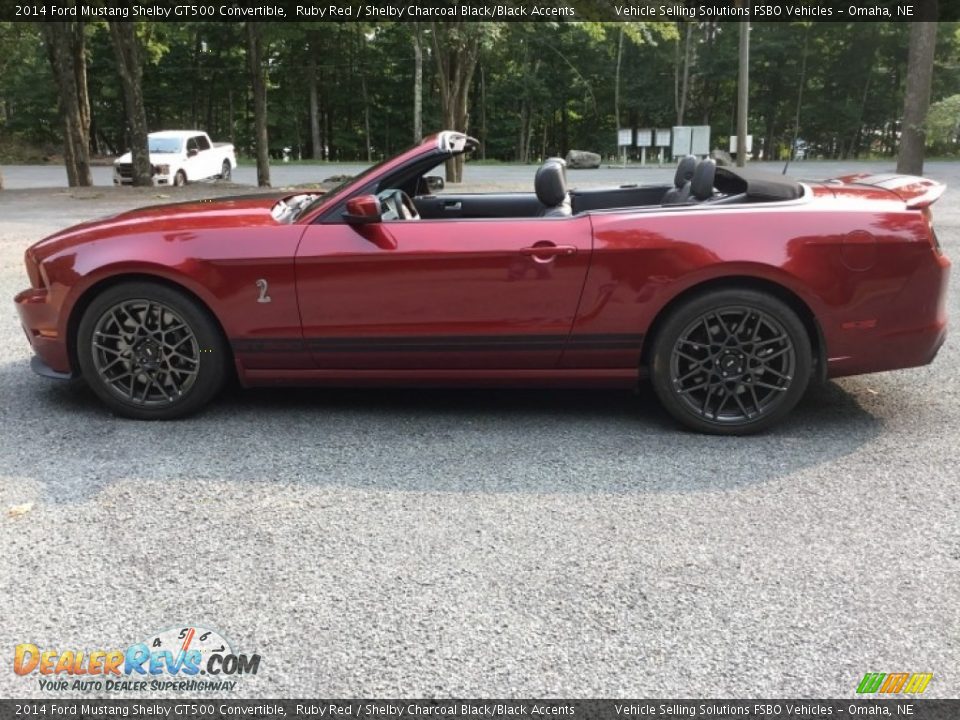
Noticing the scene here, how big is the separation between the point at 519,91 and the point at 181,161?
33327mm

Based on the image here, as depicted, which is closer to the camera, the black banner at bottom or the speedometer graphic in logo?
the black banner at bottom

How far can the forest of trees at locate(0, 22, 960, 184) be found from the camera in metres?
50.2

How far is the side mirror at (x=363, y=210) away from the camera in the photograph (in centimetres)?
401

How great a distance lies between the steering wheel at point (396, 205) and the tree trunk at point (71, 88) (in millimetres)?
18841

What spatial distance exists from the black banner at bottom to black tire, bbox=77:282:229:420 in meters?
2.18

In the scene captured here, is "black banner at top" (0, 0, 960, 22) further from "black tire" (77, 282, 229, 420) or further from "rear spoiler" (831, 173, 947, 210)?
"black tire" (77, 282, 229, 420)

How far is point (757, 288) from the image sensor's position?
403cm

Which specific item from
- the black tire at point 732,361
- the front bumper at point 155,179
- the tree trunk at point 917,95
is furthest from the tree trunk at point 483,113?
the black tire at point 732,361

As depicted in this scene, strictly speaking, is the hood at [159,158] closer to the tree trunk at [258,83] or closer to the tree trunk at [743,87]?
the tree trunk at [258,83]

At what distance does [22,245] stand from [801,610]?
11361 mm

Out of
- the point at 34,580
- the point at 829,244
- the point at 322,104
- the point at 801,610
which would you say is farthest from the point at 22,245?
the point at 322,104

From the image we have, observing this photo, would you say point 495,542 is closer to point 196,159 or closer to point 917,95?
point 917,95

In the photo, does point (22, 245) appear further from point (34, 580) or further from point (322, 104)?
point (322, 104)

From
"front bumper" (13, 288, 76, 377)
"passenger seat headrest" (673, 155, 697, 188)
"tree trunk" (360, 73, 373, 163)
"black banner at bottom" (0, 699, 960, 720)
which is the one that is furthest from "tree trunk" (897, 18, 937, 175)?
"tree trunk" (360, 73, 373, 163)
